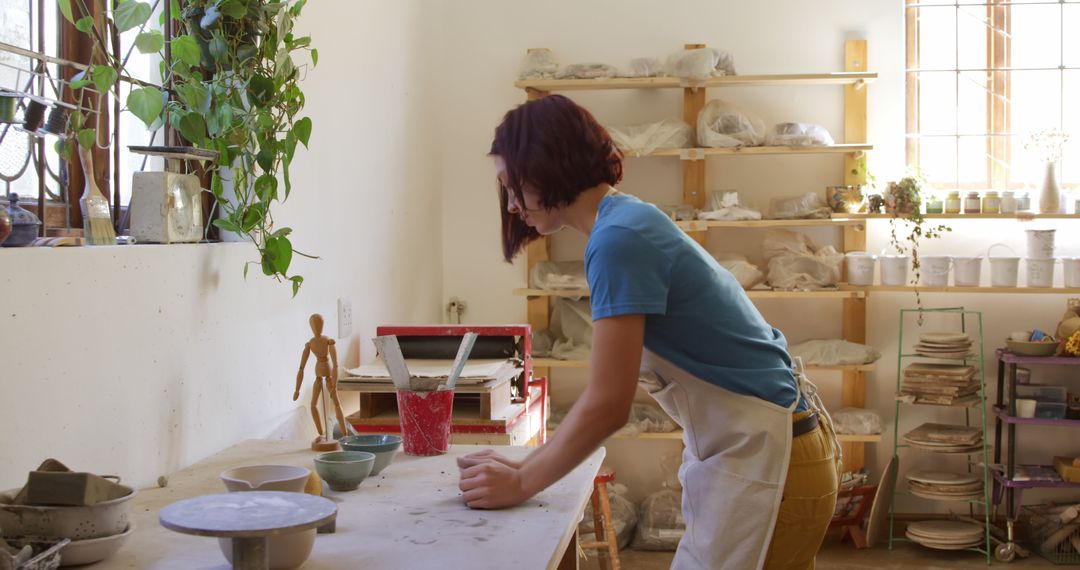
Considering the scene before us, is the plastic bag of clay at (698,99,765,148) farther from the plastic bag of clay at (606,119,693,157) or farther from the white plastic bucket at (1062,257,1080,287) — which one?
the white plastic bucket at (1062,257,1080,287)

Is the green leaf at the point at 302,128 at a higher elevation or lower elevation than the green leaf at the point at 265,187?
higher

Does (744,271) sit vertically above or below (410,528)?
above

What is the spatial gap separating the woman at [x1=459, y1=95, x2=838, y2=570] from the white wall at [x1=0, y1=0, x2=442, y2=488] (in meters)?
0.68

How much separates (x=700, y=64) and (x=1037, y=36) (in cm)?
159

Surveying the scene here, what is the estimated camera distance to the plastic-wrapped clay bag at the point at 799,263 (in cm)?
436

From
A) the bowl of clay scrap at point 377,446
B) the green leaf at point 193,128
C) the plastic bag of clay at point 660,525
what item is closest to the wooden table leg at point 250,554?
the bowl of clay scrap at point 377,446

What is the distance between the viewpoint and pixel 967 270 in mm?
4348

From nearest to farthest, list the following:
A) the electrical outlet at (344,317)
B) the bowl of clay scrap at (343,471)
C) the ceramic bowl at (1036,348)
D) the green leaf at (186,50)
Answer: the bowl of clay scrap at (343,471) < the green leaf at (186,50) < the electrical outlet at (344,317) < the ceramic bowl at (1036,348)

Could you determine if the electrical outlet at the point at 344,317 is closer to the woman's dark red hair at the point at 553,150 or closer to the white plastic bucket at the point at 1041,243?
the woman's dark red hair at the point at 553,150

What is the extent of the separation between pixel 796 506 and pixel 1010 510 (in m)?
3.05

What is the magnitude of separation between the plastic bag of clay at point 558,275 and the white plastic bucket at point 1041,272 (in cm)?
184

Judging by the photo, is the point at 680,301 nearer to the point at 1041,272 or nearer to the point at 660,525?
the point at 660,525

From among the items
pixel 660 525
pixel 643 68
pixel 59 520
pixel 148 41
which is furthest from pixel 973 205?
pixel 59 520

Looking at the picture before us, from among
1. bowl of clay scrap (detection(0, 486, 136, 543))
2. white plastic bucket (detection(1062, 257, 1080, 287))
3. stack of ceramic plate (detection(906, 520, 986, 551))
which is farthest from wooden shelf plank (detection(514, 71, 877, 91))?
bowl of clay scrap (detection(0, 486, 136, 543))
